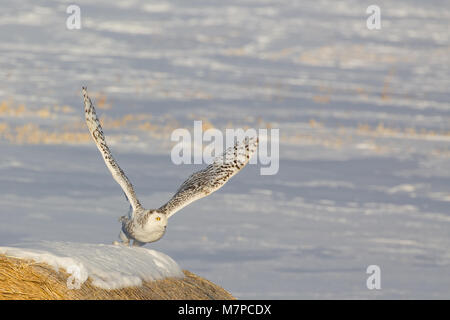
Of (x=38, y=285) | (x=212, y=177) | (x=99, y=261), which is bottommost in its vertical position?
(x=38, y=285)

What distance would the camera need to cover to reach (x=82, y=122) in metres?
48.2

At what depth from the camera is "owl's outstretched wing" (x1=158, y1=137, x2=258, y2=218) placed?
2173cm

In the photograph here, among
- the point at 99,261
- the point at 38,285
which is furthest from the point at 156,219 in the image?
the point at 38,285

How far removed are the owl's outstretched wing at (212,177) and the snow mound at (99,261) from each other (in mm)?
2964

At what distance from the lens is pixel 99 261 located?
17.2m

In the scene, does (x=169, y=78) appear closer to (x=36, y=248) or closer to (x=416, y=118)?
(x=416, y=118)

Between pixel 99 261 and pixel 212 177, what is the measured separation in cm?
556

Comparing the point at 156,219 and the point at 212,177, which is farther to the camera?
the point at 212,177

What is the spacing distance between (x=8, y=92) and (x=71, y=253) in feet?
131

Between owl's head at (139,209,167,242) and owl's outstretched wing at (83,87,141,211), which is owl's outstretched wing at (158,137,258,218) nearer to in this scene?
owl's head at (139,209,167,242)

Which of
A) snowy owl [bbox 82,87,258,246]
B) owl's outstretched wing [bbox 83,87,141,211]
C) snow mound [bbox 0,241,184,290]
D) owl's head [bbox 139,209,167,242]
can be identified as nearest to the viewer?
snow mound [bbox 0,241,184,290]

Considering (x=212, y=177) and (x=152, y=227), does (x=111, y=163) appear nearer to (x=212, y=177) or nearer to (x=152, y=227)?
(x=212, y=177)

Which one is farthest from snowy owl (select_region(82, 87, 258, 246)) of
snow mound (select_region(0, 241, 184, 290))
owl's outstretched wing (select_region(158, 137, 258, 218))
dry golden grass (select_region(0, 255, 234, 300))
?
dry golden grass (select_region(0, 255, 234, 300))

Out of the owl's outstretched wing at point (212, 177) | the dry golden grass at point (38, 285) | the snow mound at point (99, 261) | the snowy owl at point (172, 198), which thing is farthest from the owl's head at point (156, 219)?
the dry golden grass at point (38, 285)
